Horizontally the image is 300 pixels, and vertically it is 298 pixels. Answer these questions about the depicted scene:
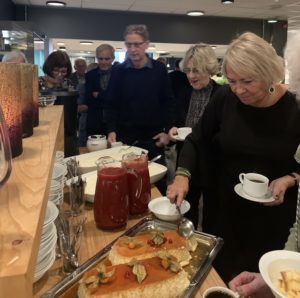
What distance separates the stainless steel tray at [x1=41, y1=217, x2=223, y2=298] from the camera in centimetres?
85

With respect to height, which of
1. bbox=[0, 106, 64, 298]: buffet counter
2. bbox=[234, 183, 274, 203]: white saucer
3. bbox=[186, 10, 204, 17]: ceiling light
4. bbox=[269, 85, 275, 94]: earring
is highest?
bbox=[186, 10, 204, 17]: ceiling light

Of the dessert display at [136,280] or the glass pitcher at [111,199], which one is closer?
the dessert display at [136,280]

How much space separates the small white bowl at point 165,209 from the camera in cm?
124

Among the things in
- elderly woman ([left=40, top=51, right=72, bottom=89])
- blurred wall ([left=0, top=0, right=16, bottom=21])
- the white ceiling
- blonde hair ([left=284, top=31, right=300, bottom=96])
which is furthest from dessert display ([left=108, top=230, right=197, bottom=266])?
the white ceiling

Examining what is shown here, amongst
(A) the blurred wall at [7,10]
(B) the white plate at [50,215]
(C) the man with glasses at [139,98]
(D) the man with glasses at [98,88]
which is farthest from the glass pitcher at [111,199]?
(A) the blurred wall at [7,10]

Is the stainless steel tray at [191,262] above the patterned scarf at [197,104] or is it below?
below

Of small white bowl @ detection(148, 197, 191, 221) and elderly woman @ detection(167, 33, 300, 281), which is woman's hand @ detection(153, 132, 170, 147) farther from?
small white bowl @ detection(148, 197, 191, 221)

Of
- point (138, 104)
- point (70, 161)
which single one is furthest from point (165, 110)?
point (70, 161)

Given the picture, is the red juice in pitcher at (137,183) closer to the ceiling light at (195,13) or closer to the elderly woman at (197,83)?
the elderly woman at (197,83)

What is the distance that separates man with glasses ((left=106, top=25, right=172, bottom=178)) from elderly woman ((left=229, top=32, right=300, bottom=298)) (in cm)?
144

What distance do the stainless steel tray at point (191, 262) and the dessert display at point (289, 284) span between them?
22 cm

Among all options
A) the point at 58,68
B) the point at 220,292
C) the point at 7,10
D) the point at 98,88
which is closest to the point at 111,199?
the point at 220,292

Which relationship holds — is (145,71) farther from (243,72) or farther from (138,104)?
(243,72)

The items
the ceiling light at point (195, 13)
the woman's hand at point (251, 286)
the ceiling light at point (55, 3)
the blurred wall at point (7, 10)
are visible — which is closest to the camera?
the woman's hand at point (251, 286)
